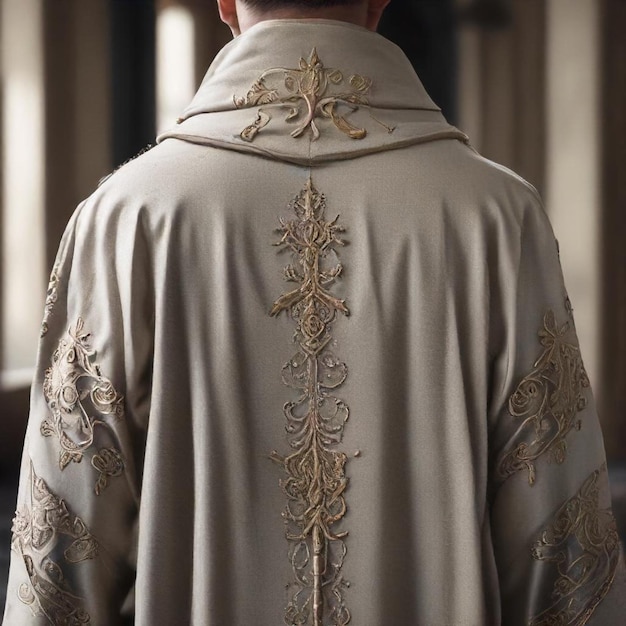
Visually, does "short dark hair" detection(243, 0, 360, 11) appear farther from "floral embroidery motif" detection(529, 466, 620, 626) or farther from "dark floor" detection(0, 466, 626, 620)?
"dark floor" detection(0, 466, 626, 620)

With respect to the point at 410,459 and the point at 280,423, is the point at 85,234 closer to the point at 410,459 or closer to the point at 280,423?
the point at 280,423

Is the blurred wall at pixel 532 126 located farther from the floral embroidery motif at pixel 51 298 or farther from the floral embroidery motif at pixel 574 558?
the floral embroidery motif at pixel 574 558

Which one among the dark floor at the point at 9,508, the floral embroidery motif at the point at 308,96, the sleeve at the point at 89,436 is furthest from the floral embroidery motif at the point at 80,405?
the dark floor at the point at 9,508

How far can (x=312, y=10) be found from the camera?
103cm

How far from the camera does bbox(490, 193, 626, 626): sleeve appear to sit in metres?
1.00

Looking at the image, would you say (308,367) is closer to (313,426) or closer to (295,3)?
(313,426)

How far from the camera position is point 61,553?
1.02 m

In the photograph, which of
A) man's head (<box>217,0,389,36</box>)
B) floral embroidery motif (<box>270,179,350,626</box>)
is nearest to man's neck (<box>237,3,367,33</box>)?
man's head (<box>217,0,389,36</box>)

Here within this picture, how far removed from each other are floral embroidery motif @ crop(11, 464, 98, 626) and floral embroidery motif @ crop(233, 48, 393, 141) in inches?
16.1

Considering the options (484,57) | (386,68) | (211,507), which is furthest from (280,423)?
(484,57)

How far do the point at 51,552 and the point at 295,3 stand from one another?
1.97 ft

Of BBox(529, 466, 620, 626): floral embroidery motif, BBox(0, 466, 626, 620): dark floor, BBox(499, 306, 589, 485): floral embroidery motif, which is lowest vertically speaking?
BBox(0, 466, 626, 620): dark floor

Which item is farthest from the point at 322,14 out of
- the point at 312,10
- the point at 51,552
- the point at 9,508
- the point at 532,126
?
the point at 532,126

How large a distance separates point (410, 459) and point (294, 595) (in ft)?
0.57
